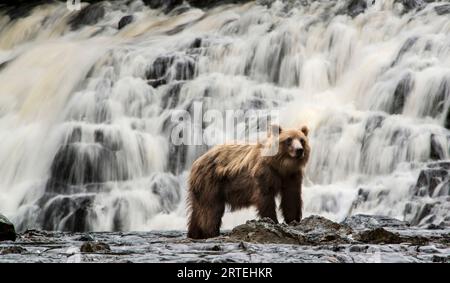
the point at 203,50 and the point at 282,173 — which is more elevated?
the point at 203,50

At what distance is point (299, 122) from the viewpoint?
1283 centimetres

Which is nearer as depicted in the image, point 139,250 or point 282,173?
point 139,250

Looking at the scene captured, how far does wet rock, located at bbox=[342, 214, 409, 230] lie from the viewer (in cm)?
913

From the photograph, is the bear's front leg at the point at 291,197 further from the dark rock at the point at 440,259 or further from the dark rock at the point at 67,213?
the dark rock at the point at 67,213

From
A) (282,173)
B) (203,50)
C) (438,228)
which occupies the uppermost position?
(203,50)

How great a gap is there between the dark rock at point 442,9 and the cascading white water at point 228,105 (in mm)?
55

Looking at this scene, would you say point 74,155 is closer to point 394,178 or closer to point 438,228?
point 394,178

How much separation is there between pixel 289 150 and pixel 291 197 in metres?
0.50

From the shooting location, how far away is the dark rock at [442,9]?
1426 centimetres

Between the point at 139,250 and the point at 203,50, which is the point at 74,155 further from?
the point at 139,250

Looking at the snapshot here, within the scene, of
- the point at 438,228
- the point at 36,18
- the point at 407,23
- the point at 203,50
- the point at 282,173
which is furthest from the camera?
the point at 36,18
